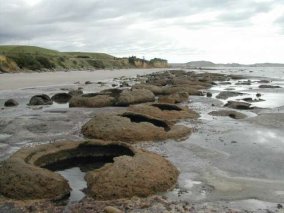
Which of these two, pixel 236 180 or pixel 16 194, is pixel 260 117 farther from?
pixel 16 194

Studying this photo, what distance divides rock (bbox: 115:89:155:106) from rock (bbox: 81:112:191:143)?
28.5 feet

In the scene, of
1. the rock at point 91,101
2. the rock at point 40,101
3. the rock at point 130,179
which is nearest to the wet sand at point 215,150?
the rock at point 130,179

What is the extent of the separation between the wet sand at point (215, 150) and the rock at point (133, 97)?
1.90 metres

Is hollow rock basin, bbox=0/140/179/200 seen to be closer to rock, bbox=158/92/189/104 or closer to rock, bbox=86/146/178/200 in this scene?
rock, bbox=86/146/178/200

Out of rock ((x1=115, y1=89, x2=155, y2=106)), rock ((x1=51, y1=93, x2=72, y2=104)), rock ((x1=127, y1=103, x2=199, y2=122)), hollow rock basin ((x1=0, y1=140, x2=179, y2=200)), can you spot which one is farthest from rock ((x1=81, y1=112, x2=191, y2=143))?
rock ((x1=51, y1=93, x2=72, y2=104))

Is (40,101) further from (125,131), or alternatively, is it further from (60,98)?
(125,131)

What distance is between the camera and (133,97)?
2652 centimetres

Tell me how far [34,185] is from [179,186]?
3174 mm

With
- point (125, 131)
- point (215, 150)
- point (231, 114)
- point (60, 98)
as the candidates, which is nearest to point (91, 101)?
point (60, 98)

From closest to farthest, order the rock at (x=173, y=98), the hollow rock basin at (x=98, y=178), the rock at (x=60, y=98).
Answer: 1. the hollow rock basin at (x=98, y=178)
2. the rock at (x=173, y=98)
3. the rock at (x=60, y=98)

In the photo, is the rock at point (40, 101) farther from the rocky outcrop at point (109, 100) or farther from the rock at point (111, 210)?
the rock at point (111, 210)

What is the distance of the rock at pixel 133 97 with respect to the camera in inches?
1014

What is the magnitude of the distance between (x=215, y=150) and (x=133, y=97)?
12.8 metres

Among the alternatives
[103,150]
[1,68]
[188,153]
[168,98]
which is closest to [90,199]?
[103,150]
